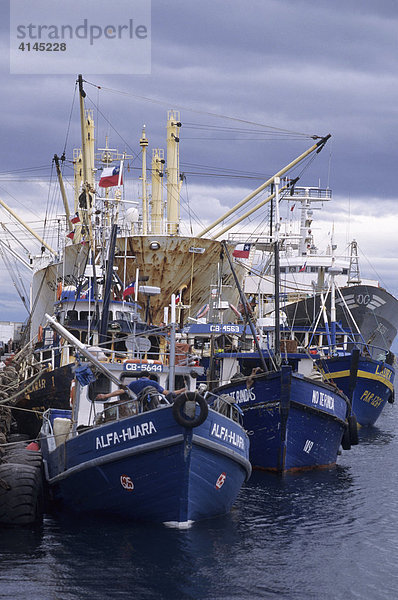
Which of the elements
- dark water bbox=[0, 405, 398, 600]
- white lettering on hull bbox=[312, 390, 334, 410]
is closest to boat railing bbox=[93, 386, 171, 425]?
dark water bbox=[0, 405, 398, 600]

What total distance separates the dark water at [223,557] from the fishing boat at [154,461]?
18.8 inches

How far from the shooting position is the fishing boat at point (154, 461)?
15312 mm

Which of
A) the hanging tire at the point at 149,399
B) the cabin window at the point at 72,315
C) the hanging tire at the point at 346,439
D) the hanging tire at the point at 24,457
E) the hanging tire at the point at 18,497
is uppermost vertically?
the cabin window at the point at 72,315

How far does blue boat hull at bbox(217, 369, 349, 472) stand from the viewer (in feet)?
77.6

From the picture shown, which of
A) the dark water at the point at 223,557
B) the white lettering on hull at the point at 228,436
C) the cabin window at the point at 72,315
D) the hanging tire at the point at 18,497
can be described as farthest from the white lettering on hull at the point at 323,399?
the hanging tire at the point at 18,497

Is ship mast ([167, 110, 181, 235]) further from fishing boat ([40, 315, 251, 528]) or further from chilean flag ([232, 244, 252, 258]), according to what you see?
fishing boat ([40, 315, 251, 528])

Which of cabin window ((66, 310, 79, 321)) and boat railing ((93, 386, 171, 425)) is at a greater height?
cabin window ((66, 310, 79, 321))

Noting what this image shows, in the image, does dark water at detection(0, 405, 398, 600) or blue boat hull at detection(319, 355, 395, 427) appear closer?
dark water at detection(0, 405, 398, 600)

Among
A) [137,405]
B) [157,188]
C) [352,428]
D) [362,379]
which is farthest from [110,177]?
[157,188]

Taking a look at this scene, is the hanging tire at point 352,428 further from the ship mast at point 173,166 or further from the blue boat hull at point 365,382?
the ship mast at point 173,166

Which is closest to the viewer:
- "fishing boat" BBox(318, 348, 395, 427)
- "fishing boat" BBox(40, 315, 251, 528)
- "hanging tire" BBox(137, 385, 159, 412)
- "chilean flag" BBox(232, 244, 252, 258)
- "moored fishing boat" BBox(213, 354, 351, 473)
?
"fishing boat" BBox(40, 315, 251, 528)

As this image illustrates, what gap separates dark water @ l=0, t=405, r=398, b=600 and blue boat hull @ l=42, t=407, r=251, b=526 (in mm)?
438

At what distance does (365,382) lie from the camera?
122 ft

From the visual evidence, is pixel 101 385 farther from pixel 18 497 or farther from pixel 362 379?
pixel 362 379
